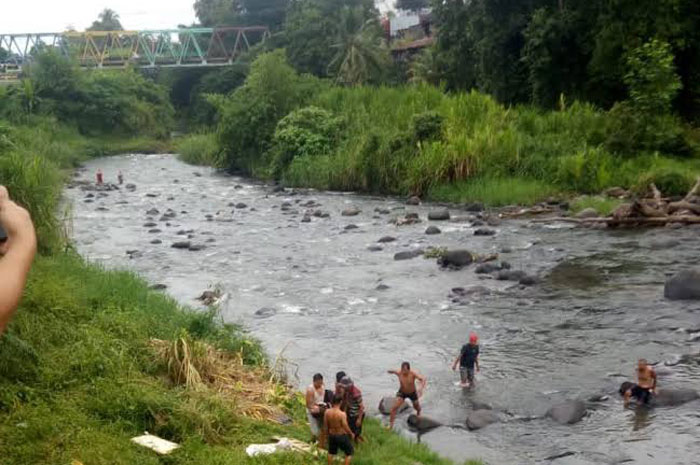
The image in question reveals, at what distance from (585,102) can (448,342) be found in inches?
968

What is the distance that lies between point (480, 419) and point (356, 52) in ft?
154

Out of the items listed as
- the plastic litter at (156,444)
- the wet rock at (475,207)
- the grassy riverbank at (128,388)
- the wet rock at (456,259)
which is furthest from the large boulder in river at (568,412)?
the wet rock at (475,207)

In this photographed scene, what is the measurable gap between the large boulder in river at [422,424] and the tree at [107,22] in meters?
116

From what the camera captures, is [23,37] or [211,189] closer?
[211,189]

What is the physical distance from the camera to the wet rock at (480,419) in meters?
11.0

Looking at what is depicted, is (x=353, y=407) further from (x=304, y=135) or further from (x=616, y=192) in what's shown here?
(x=304, y=135)

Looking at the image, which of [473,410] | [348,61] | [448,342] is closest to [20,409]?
[473,410]

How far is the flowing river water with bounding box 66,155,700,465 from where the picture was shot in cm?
1073

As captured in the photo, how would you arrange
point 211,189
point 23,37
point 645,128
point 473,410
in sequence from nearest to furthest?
point 473,410 → point 645,128 → point 211,189 → point 23,37

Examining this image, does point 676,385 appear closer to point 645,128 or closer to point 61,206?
point 645,128

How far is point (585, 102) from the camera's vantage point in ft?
118

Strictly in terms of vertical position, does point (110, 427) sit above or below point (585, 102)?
below

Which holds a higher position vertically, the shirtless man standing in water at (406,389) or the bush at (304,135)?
the bush at (304,135)

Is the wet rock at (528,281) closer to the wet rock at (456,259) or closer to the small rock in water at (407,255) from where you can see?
the wet rock at (456,259)
